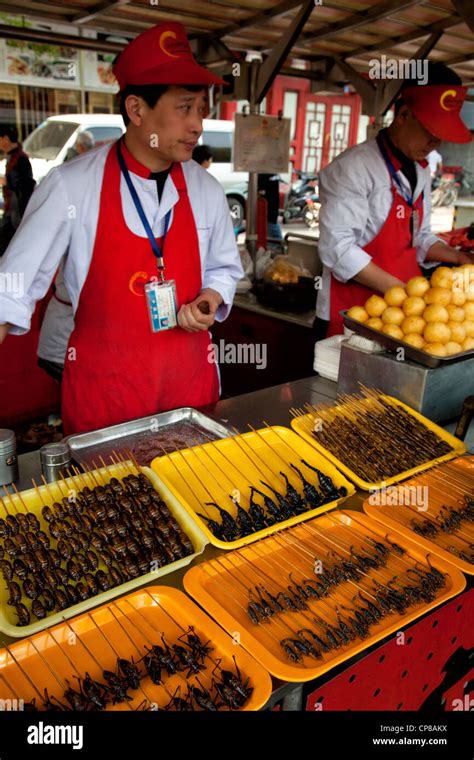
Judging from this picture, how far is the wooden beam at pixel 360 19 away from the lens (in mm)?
3705

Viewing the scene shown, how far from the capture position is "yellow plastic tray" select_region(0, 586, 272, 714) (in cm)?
116

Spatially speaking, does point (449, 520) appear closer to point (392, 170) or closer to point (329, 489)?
point (329, 489)

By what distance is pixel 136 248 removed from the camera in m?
2.33

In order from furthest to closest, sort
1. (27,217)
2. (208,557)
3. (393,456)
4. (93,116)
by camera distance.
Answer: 1. (93,116)
2. (27,217)
3. (393,456)
4. (208,557)

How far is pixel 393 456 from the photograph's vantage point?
6.54 ft

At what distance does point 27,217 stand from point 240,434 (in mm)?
1140

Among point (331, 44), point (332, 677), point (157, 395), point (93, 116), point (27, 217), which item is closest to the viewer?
point (332, 677)

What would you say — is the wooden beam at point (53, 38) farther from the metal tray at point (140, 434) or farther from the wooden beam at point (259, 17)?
the metal tray at point (140, 434)

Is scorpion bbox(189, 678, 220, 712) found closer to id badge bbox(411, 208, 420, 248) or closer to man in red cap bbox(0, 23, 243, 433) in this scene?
man in red cap bbox(0, 23, 243, 433)

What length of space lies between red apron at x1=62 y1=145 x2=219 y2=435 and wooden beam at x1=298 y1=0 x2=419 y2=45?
7.40 feet

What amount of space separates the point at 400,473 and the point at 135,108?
1.64 metres

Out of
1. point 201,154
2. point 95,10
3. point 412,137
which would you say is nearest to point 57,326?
point 95,10

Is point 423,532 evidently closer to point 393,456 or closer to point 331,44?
point 393,456

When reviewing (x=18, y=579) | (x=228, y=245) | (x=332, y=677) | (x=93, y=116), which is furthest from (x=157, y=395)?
(x=93, y=116)
